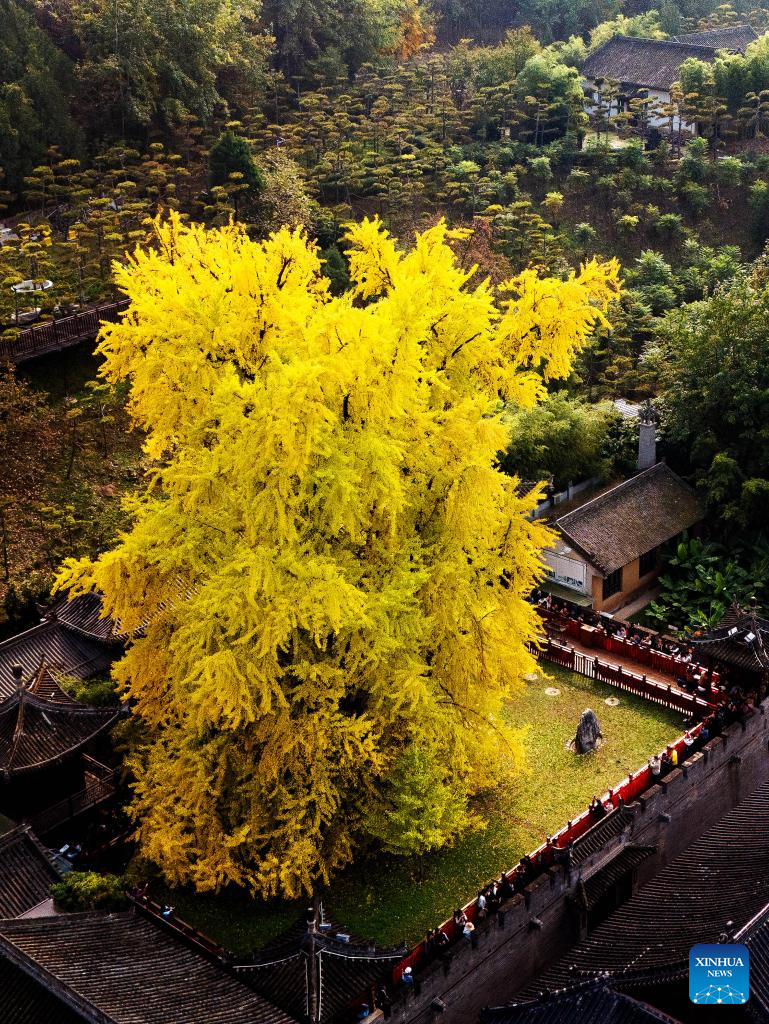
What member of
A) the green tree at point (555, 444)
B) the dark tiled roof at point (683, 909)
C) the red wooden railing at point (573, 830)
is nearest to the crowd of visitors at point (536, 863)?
the red wooden railing at point (573, 830)

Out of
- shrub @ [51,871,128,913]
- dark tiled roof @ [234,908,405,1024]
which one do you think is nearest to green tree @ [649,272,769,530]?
dark tiled roof @ [234,908,405,1024]

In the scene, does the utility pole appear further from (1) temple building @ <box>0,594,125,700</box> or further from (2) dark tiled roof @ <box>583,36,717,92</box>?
(2) dark tiled roof @ <box>583,36,717,92</box>

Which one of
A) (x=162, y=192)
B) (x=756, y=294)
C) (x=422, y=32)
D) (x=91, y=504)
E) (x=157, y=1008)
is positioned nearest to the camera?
(x=157, y=1008)

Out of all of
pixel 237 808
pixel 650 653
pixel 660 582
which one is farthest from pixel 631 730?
pixel 237 808

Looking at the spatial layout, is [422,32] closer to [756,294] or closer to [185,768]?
[756,294]

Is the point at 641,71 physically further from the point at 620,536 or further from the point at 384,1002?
the point at 384,1002
